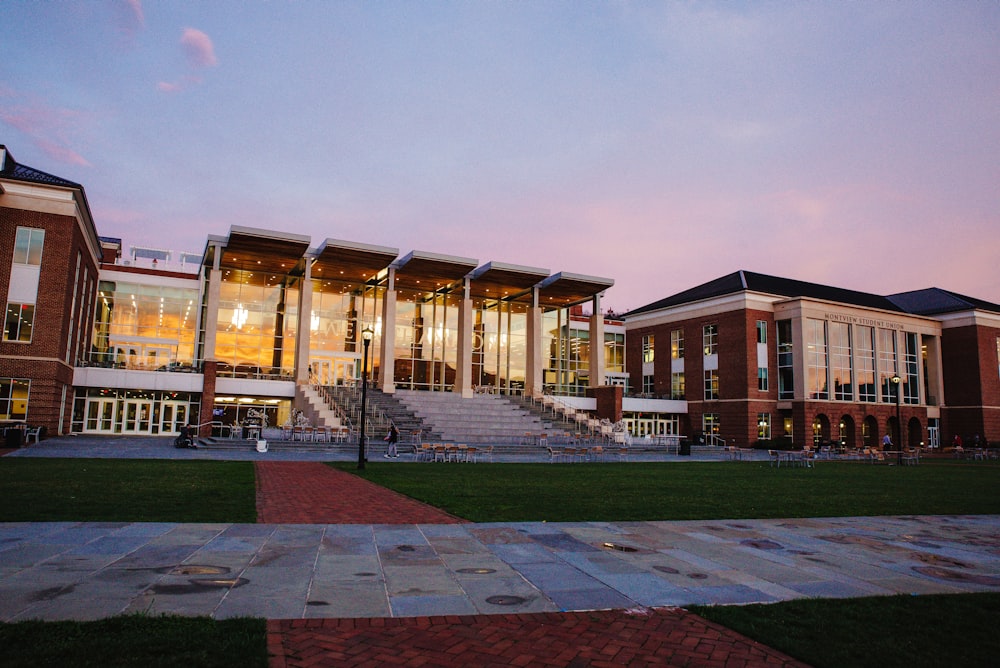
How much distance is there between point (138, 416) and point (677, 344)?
142 feet

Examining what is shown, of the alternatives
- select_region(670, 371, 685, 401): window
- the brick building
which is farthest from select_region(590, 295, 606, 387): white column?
select_region(670, 371, 685, 401): window

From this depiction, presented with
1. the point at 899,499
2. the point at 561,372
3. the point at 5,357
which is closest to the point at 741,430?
the point at 561,372

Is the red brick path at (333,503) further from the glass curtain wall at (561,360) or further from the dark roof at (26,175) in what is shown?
the glass curtain wall at (561,360)

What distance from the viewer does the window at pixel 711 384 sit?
54.3m

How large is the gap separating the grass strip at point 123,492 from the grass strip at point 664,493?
3.67 m

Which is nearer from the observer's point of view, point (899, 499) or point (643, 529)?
point (643, 529)

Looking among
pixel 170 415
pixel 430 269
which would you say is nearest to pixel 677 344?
pixel 430 269

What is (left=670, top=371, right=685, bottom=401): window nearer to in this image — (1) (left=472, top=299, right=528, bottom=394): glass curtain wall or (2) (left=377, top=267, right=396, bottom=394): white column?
(1) (left=472, top=299, right=528, bottom=394): glass curtain wall

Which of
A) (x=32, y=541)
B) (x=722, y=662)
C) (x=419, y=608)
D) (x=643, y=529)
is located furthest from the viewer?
(x=643, y=529)

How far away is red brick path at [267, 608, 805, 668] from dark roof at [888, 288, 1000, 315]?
217ft

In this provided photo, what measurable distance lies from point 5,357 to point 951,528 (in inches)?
1454

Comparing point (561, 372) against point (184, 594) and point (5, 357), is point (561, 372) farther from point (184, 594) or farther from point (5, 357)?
point (184, 594)

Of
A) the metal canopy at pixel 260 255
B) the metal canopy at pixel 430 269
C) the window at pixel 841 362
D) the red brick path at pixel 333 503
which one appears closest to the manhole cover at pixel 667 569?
the red brick path at pixel 333 503

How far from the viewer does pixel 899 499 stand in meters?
15.4
